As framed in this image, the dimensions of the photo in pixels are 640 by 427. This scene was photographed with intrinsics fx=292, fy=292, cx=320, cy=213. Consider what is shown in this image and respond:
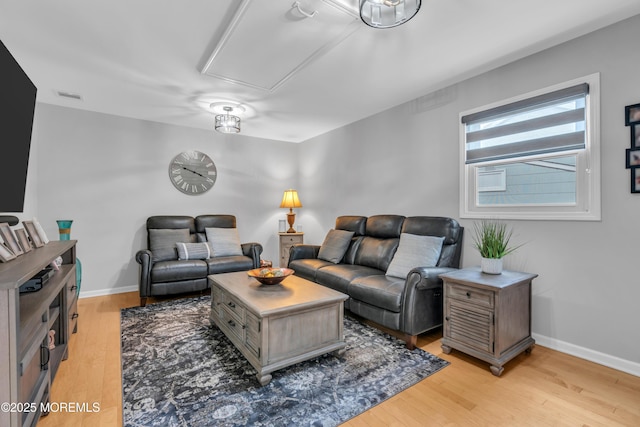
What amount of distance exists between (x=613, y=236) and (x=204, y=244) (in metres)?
4.16

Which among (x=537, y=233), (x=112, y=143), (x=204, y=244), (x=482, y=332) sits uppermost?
(x=112, y=143)

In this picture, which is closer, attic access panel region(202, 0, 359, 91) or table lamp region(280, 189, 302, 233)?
attic access panel region(202, 0, 359, 91)

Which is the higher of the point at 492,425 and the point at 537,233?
the point at 537,233

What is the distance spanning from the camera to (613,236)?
207 centimetres

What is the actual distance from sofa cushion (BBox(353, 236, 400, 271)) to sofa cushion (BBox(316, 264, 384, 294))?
79mm

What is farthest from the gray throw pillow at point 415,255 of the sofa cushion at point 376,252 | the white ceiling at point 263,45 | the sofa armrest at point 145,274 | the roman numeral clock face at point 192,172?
the roman numeral clock face at point 192,172

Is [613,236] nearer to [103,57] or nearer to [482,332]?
[482,332]

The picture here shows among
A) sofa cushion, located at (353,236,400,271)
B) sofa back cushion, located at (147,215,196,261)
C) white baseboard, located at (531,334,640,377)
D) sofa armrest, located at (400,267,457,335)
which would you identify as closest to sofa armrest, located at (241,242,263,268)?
sofa back cushion, located at (147,215,196,261)

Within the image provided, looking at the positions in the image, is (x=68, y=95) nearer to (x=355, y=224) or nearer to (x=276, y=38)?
(x=276, y=38)

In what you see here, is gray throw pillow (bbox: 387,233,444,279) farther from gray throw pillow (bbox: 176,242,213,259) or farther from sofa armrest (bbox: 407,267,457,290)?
gray throw pillow (bbox: 176,242,213,259)

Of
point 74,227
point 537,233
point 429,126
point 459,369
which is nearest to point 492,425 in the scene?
point 459,369

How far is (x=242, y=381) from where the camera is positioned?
1888mm

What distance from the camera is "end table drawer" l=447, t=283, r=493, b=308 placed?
2.06 metres

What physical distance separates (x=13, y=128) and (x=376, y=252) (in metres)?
3.13
